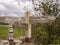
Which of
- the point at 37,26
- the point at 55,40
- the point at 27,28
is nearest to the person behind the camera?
the point at 27,28

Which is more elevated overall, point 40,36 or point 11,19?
point 11,19

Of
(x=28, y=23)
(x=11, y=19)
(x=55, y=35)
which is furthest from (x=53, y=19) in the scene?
(x=55, y=35)

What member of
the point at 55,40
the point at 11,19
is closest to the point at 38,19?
the point at 11,19

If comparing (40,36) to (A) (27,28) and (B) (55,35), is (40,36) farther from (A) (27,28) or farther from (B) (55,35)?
(A) (27,28)

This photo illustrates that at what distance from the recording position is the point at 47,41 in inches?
358

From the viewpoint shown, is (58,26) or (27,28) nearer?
(27,28)

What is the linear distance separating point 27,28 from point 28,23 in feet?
0.48

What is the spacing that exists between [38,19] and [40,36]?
6.72ft

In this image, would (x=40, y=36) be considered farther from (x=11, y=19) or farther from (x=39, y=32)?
(x=11, y=19)

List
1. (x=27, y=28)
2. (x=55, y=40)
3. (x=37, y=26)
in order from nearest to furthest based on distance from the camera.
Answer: (x=27, y=28), (x=37, y=26), (x=55, y=40)

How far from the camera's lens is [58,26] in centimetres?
881

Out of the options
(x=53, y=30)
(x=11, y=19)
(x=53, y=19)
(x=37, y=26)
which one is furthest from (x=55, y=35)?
(x=11, y=19)

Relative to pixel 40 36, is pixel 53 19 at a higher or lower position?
higher

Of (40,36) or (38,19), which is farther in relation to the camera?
(40,36)
